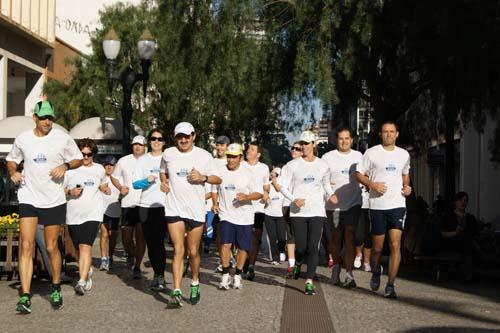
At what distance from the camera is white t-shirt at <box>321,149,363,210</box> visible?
1256 centimetres

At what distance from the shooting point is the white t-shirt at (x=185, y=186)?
10383 mm

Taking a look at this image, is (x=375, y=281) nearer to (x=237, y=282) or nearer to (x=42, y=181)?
(x=237, y=282)

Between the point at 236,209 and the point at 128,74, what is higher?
the point at 128,74

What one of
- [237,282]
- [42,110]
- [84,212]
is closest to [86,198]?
[84,212]

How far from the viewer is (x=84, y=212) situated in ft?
37.6

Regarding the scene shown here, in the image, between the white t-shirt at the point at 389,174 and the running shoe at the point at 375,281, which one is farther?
the running shoe at the point at 375,281

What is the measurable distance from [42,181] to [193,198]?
157 cm

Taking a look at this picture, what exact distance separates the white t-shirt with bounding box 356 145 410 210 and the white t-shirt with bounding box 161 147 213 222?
6.94 ft

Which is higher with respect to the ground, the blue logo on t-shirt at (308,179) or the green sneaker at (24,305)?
the blue logo on t-shirt at (308,179)

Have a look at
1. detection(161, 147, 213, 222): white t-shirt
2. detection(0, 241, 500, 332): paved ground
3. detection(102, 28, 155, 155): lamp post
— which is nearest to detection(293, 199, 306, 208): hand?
detection(0, 241, 500, 332): paved ground

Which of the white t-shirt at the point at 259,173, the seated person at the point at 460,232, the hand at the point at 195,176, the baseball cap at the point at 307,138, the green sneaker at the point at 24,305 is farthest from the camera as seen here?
the seated person at the point at 460,232

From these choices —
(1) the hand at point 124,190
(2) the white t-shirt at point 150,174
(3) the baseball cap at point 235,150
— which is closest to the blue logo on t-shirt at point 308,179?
(3) the baseball cap at point 235,150

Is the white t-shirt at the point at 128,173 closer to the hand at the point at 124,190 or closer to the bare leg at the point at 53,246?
the hand at the point at 124,190

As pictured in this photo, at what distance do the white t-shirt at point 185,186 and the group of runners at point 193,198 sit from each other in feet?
0.03
